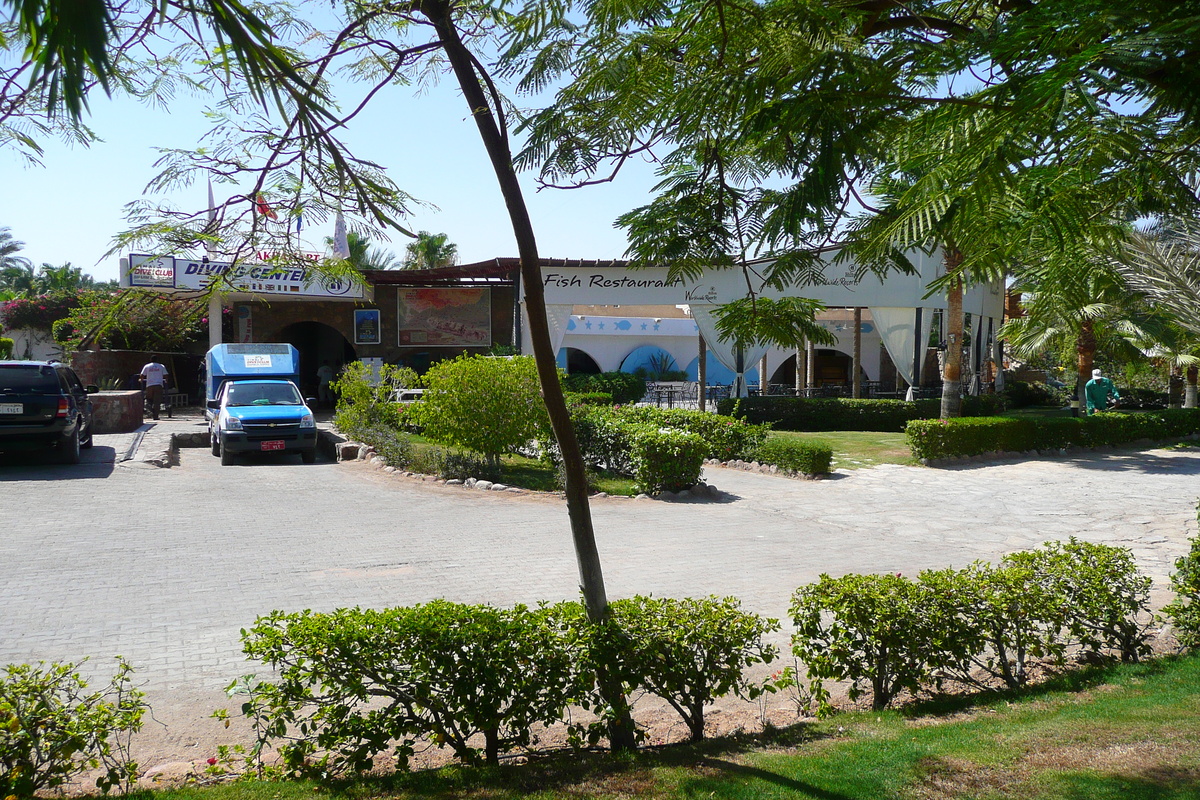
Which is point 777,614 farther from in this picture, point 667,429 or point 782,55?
point 667,429

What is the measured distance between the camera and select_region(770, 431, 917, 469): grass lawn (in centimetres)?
1673

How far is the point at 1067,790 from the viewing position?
3297 millimetres

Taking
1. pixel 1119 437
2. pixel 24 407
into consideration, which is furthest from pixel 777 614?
pixel 1119 437

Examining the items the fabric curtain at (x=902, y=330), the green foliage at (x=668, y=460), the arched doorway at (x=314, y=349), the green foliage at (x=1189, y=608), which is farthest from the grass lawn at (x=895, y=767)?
the arched doorway at (x=314, y=349)

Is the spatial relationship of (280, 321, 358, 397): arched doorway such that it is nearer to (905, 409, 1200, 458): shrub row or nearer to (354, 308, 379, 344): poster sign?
(354, 308, 379, 344): poster sign

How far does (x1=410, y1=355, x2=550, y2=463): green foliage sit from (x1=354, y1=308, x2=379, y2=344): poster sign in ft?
55.8

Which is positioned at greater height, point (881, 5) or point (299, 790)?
point (881, 5)

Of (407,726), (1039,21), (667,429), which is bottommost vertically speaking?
(407,726)

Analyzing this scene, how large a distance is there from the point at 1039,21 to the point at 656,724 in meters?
3.75

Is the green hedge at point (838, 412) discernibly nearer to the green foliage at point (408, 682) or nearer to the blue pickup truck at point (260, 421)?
the blue pickup truck at point (260, 421)

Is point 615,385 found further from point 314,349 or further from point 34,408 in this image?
point 34,408

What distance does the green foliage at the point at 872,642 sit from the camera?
15.0 ft

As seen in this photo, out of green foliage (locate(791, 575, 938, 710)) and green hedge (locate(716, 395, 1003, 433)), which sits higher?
green hedge (locate(716, 395, 1003, 433))

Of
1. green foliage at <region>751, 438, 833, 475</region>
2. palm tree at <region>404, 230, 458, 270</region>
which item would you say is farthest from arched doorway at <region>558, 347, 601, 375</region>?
green foliage at <region>751, 438, 833, 475</region>
